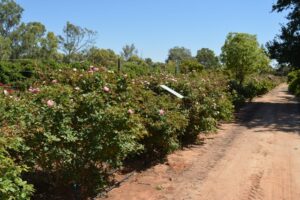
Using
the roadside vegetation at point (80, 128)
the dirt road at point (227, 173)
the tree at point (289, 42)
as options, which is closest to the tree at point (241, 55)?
the tree at point (289, 42)

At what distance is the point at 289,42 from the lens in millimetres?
23344

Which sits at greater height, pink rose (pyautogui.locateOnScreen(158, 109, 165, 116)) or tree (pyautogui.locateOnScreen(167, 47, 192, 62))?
tree (pyautogui.locateOnScreen(167, 47, 192, 62))

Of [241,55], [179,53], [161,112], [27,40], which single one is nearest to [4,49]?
[27,40]

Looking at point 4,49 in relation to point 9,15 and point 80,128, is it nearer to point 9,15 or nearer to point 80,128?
point 9,15

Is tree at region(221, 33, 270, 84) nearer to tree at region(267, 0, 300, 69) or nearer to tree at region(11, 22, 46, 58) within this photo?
tree at region(267, 0, 300, 69)

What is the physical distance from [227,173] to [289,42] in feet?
57.0

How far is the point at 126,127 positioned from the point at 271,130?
8.21 meters

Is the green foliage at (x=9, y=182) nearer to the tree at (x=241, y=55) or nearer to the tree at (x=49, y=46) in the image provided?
the tree at (x=241, y=55)

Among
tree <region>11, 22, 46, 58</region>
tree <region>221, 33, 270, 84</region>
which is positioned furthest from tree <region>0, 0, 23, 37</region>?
tree <region>221, 33, 270, 84</region>

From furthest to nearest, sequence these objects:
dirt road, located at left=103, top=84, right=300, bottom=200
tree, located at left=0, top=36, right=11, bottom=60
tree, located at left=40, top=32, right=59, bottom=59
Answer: tree, located at left=40, top=32, right=59, bottom=59, tree, located at left=0, top=36, right=11, bottom=60, dirt road, located at left=103, top=84, right=300, bottom=200

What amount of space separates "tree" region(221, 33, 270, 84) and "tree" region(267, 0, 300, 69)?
2851mm

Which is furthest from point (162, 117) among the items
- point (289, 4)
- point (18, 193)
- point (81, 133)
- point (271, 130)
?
point (289, 4)

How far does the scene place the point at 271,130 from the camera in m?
13.1

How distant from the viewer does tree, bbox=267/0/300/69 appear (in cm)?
2302
